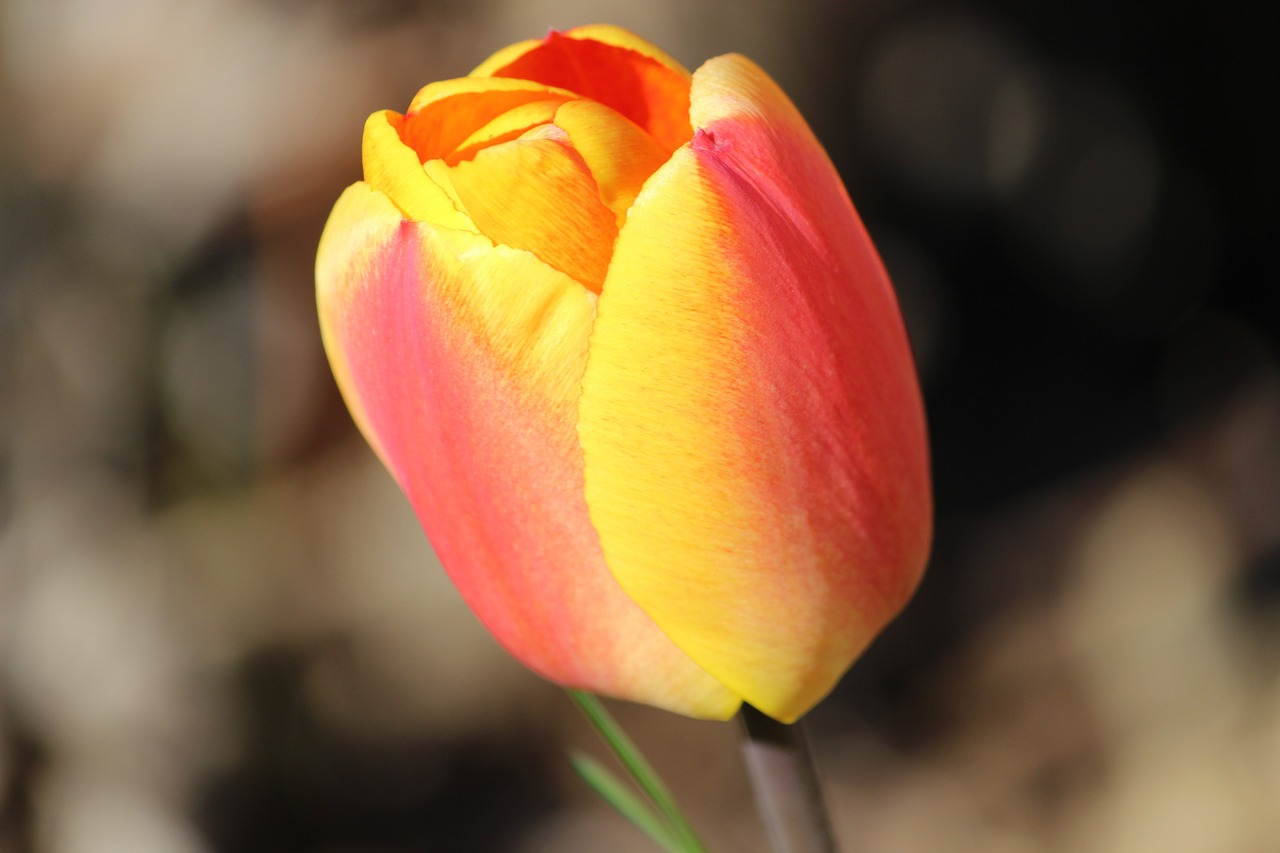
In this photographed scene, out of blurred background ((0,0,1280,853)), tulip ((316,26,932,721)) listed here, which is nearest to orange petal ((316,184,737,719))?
tulip ((316,26,932,721))

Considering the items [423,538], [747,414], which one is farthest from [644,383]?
[423,538]

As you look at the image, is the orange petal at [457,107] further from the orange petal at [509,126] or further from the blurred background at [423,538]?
the blurred background at [423,538]

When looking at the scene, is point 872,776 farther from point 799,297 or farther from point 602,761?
point 799,297

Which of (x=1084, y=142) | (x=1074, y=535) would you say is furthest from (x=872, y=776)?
(x=1084, y=142)

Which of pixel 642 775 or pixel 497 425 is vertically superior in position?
pixel 497 425

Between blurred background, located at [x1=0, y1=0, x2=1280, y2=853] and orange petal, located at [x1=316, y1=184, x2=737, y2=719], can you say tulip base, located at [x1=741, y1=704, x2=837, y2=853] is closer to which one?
orange petal, located at [x1=316, y1=184, x2=737, y2=719]

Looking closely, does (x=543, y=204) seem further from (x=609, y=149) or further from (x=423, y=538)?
(x=423, y=538)

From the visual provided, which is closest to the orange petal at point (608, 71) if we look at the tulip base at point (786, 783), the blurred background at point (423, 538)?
the tulip base at point (786, 783)
